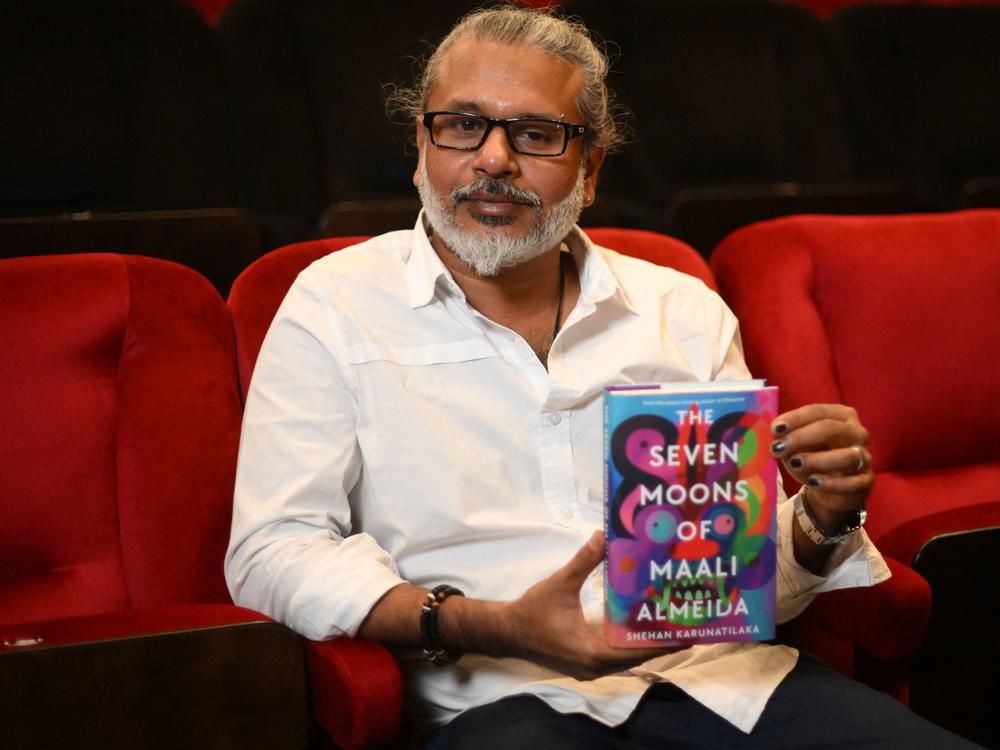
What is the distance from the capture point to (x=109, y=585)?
1215mm

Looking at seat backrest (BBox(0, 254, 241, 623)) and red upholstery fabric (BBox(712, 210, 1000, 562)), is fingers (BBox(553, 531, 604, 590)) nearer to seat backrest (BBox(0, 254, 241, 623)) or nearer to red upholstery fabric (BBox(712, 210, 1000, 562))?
seat backrest (BBox(0, 254, 241, 623))

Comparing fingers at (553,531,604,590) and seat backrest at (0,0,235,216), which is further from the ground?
seat backrest at (0,0,235,216)

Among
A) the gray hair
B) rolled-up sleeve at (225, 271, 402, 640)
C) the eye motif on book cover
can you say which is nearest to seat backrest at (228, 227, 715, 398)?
rolled-up sleeve at (225, 271, 402, 640)

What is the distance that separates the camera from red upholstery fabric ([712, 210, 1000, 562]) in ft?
5.03

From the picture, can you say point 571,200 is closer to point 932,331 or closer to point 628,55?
point 932,331

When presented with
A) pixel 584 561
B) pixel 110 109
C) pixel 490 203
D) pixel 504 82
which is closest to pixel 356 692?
pixel 584 561

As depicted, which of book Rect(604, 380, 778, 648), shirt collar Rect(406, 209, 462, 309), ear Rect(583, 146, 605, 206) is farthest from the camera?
ear Rect(583, 146, 605, 206)

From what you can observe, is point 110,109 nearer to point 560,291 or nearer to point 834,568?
point 560,291

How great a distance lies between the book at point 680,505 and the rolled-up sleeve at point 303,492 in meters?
0.27

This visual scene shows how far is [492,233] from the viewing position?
4.19ft

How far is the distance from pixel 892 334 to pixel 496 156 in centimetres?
67

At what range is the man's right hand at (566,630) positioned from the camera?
3.04 feet

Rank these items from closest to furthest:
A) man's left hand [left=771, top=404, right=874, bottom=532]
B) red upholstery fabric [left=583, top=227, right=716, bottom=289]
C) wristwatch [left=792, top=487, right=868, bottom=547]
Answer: man's left hand [left=771, top=404, right=874, bottom=532] → wristwatch [left=792, top=487, right=868, bottom=547] → red upholstery fabric [left=583, top=227, right=716, bottom=289]

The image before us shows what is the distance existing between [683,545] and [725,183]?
5.27 feet
